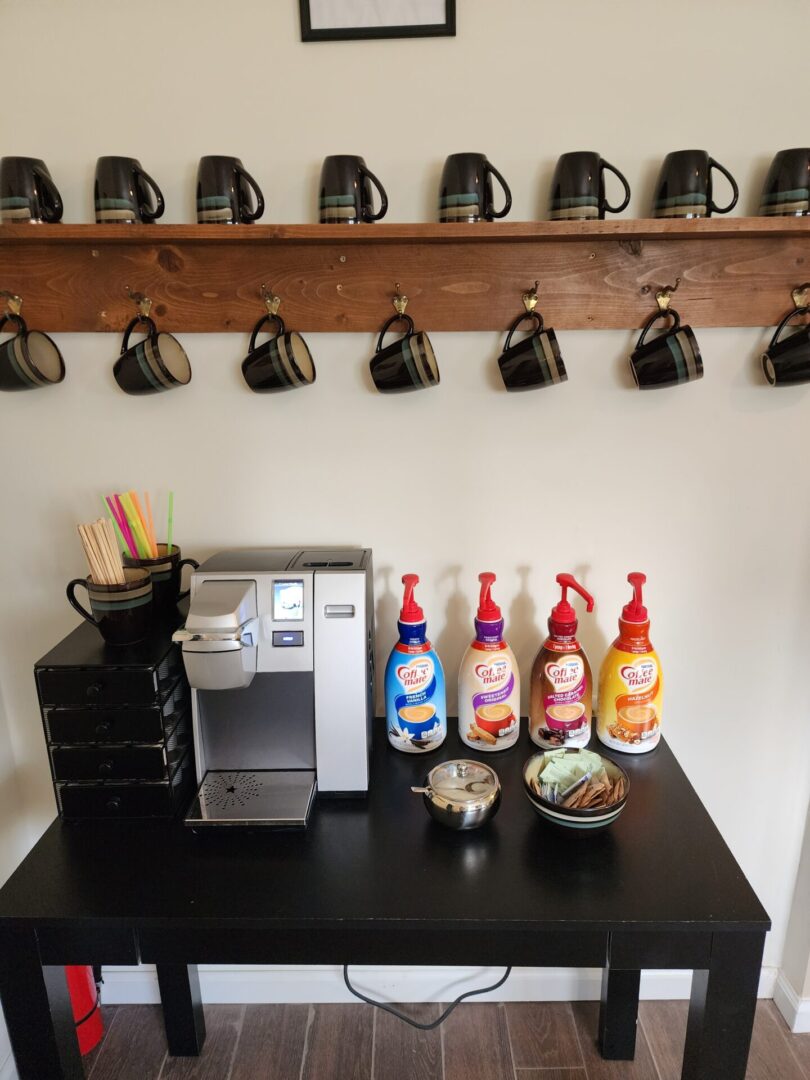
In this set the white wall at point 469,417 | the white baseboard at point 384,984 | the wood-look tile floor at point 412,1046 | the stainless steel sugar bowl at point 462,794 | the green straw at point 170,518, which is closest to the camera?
the stainless steel sugar bowl at point 462,794

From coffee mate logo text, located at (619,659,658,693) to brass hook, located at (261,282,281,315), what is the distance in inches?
33.2

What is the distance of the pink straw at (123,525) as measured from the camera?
1216 millimetres

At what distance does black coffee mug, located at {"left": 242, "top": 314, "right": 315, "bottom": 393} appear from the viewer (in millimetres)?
1168

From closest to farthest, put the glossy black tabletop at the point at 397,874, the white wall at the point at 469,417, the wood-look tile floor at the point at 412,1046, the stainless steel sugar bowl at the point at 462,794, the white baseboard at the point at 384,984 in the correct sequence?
the glossy black tabletop at the point at 397,874 < the stainless steel sugar bowl at the point at 462,794 < the white wall at the point at 469,417 < the wood-look tile floor at the point at 412,1046 < the white baseboard at the point at 384,984

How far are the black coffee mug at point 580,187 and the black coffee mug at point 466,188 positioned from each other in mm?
79

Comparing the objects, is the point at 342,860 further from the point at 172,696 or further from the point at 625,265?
the point at 625,265

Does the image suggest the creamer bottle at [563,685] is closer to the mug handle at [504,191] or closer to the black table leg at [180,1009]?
the mug handle at [504,191]

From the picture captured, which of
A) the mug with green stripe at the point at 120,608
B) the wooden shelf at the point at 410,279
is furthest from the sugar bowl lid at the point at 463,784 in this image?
the wooden shelf at the point at 410,279

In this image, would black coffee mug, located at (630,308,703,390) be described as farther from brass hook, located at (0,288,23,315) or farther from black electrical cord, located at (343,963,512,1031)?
black electrical cord, located at (343,963,512,1031)

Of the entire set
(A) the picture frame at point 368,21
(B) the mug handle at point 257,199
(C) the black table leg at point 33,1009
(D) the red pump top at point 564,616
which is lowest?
(C) the black table leg at point 33,1009

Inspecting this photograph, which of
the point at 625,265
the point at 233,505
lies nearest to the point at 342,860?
the point at 233,505

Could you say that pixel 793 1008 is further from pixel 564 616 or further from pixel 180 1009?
pixel 180 1009

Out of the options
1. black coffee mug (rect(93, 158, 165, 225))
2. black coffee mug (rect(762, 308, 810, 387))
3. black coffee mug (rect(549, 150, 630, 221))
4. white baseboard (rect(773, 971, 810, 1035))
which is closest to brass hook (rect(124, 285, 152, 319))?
black coffee mug (rect(93, 158, 165, 225))

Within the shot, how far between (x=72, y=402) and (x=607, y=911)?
1167 mm
